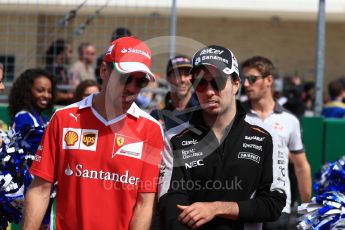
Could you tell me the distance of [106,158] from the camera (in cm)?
453

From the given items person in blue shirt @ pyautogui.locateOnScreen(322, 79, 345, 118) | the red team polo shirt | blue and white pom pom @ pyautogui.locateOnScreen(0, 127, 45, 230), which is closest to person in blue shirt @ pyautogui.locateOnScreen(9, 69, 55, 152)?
blue and white pom pom @ pyautogui.locateOnScreen(0, 127, 45, 230)

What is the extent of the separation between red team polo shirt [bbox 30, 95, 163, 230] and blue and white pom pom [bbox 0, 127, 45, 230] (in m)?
1.09

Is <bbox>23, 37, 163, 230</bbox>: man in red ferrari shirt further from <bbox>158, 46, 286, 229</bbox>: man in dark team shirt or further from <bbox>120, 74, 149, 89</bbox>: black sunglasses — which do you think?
<bbox>158, 46, 286, 229</bbox>: man in dark team shirt

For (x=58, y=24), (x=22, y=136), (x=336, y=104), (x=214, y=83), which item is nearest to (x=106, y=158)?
(x=214, y=83)

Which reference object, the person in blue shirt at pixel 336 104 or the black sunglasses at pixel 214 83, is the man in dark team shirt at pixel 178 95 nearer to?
the black sunglasses at pixel 214 83

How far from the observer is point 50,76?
7.44m

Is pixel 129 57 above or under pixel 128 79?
above

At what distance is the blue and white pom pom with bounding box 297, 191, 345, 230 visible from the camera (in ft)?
16.0

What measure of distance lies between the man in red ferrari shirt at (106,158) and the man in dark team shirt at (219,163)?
0.43ft

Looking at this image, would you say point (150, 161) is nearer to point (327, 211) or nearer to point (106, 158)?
point (106, 158)

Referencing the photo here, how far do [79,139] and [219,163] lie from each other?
2.66ft

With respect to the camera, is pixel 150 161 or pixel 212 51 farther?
pixel 212 51

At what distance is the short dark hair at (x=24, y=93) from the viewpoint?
7.22 metres

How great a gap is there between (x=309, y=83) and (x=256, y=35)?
12.5ft
